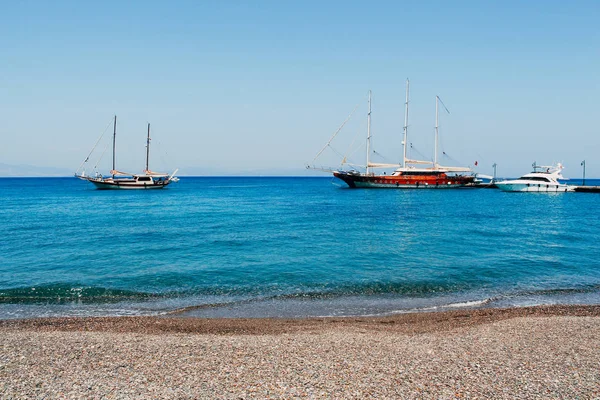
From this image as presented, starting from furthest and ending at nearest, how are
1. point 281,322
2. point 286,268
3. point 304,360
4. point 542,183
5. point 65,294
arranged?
1. point 542,183
2. point 286,268
3. point 65,294
4. point 281,322
5. point 304,360

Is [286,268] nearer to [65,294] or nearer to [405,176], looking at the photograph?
[65,294]

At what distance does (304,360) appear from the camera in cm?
982

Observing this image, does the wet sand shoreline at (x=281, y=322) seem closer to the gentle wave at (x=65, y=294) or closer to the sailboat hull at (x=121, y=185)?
the gentle wave at (x=65, y=294)

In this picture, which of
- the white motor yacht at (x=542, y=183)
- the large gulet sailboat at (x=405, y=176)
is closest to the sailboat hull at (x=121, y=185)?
the large gulet sailboat at (x=405, y=176)

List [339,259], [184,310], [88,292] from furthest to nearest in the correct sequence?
[339,259] → [88,292] → [184,310]

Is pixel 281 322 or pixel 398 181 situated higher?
A: pixel 398 181

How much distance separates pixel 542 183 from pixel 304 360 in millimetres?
110287

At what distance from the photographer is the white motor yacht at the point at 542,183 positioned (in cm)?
10306

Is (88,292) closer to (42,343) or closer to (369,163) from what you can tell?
(42,343)

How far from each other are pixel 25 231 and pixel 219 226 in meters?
17.2

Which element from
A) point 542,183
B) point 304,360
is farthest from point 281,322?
point 542,183

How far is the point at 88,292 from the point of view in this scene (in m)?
19.4

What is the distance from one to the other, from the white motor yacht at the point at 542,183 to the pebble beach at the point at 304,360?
334 ft

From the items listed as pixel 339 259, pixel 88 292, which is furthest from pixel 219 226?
pixel 88 292
